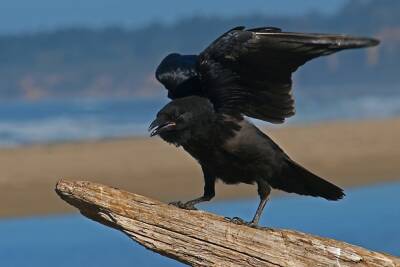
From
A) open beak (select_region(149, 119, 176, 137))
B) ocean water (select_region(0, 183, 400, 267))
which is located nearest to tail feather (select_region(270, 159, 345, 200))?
open beak (select_region(149, 119, 176, 137))

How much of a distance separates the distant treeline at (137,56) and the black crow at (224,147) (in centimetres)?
5876

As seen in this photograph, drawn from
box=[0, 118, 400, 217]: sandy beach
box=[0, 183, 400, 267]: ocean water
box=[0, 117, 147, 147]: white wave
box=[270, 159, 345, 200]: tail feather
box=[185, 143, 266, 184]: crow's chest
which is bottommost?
box=[185, 143, 266, 184]: crow's chest

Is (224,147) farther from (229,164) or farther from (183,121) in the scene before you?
(183,121)

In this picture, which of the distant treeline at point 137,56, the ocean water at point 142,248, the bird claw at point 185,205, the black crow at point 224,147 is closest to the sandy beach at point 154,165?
the ocean water at point 142,248

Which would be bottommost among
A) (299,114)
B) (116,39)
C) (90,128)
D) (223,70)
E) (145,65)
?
(223,70)

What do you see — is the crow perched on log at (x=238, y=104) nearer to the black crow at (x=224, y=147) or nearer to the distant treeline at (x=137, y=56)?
the black crow at (x=224, y=147)

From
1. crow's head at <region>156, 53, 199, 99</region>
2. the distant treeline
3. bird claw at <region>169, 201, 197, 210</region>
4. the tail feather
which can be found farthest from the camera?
the distant treeline

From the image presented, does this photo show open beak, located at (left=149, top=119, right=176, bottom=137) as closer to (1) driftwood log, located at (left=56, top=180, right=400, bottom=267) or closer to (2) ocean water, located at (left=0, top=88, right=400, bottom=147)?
(1) driftwood log, located at (left=56, top=180, right=400, bottom=267)

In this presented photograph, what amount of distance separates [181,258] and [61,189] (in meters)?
0.82

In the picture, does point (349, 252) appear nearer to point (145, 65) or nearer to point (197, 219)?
point (197, 219)

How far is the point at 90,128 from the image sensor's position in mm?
32625

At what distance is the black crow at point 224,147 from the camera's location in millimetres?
8547

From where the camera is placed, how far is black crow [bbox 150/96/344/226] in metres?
8.55

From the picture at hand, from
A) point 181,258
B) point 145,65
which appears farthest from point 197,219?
point 145,65
